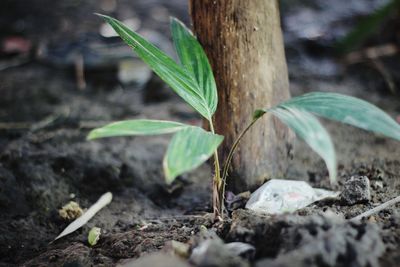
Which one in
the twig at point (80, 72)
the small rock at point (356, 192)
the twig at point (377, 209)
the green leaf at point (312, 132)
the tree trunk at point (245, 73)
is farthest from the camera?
the twig at point (80, 72)

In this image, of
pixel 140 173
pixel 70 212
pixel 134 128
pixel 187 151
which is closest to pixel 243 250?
pixel 187 151

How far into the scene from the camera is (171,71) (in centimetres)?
121

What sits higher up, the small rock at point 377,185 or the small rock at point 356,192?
the small rock at point 356,192

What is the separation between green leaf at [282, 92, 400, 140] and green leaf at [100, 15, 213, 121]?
0.80 ft

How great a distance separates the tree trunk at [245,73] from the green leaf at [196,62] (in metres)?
0.13

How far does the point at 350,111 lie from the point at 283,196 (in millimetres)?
444

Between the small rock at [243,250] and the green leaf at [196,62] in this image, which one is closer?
the small rock at [243,250]

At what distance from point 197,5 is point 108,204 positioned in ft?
2.46

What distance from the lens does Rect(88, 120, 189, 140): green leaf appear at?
37.7 inches

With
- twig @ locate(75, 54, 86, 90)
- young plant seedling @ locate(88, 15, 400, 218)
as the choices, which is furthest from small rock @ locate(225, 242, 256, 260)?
twig @ locate(75, 54, 86, 90)

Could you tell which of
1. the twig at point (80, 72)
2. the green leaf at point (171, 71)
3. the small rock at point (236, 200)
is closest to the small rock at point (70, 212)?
the small rock at point (236, 200)

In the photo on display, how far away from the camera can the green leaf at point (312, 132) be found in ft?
2.89

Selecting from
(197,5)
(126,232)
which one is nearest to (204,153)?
(126,232)

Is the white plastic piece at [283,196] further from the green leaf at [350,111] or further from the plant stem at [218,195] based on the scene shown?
the green leaf at [350,111]
